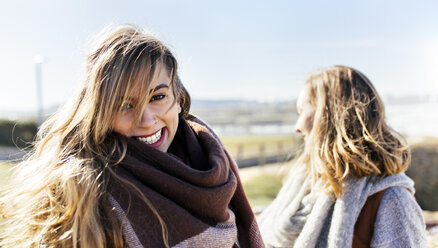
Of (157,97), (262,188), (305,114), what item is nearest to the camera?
(157,97)

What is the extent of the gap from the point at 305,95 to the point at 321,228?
92 centimetres

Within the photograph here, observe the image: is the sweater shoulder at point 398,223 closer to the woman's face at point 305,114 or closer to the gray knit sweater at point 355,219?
the gray knit sweater at point 355,219

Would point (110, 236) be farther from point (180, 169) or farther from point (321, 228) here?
point (321, 228)

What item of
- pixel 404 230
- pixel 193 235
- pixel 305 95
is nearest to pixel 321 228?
pixel 404 230

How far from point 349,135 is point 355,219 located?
52cm

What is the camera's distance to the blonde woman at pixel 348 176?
208 cm


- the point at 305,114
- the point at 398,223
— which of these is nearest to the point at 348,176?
the point at 398,223

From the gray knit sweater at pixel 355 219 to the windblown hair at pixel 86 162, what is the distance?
→ 3.93 feet

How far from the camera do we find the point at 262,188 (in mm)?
10078

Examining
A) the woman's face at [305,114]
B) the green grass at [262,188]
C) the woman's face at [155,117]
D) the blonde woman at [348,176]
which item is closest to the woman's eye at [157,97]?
the woman's face at [155,117]

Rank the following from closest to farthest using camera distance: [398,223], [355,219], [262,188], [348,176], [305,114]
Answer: [398,223] → [355,219] → [348,176] → [305,114] → [262,188]

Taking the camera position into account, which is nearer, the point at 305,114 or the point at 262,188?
the point at 305,114

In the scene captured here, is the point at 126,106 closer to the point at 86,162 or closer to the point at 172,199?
the point at 86,162

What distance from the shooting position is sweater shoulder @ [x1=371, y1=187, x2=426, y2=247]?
2.00 meters
